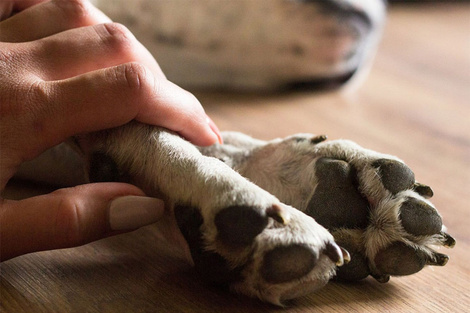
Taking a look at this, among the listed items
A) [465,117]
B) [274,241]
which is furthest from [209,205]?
[465,117]

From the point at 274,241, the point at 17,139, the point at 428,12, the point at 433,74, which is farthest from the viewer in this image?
the point at 428,12

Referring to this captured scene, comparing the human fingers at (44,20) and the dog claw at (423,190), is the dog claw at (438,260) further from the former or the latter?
the human fingers at (44,20)

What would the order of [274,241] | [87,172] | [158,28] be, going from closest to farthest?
[274,241], [87,172], [158,28]

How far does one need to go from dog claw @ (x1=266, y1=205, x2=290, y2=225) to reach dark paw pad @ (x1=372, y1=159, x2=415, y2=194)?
0.18m

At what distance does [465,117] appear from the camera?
5.89ft

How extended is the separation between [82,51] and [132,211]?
29 cm

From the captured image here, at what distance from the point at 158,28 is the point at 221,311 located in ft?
3.35

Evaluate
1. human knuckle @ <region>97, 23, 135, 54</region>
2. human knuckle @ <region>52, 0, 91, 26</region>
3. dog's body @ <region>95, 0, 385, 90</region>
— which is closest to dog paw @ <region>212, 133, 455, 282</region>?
human knuckle @ <region>97, 23, 135, 54</region>

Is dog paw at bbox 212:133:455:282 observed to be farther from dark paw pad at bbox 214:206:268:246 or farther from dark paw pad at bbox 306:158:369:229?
dark paw pad at bbox 214:206:268:246

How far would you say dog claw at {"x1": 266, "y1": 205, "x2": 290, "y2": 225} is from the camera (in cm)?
71

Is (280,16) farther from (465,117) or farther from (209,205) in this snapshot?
(209,205)

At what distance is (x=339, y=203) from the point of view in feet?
2.75

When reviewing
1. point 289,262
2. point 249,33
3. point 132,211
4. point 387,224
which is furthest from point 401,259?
point 249,33

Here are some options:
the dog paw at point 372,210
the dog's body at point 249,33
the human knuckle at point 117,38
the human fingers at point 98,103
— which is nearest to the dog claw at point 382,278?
the dog paw at point 372,210
